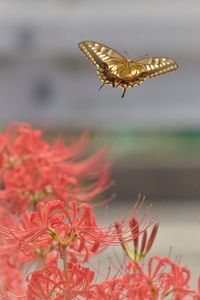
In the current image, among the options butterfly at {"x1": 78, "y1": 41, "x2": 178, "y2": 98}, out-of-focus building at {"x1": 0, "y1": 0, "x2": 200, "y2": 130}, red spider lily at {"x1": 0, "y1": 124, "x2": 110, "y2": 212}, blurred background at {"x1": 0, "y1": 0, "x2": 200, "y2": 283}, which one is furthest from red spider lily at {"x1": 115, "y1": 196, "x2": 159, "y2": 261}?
out-of-focus building at {"x1": 0, "y1": 0, "x2": 200, "y2": 130}

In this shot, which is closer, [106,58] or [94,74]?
[106,58]

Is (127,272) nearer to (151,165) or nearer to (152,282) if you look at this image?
(152,282)

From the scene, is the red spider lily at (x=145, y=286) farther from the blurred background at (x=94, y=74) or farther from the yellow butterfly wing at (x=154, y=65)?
the blurred background at (x=94, y=74)

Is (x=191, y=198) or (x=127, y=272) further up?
(x=191, y=198)

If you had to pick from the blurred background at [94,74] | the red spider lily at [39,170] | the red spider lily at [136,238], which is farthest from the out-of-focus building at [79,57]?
the red spider lily at [136,238]

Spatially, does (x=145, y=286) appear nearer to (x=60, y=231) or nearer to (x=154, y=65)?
(x=60, y=231)

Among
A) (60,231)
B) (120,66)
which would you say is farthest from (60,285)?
(120,66)

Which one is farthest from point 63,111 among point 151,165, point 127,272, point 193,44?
point 127,272
